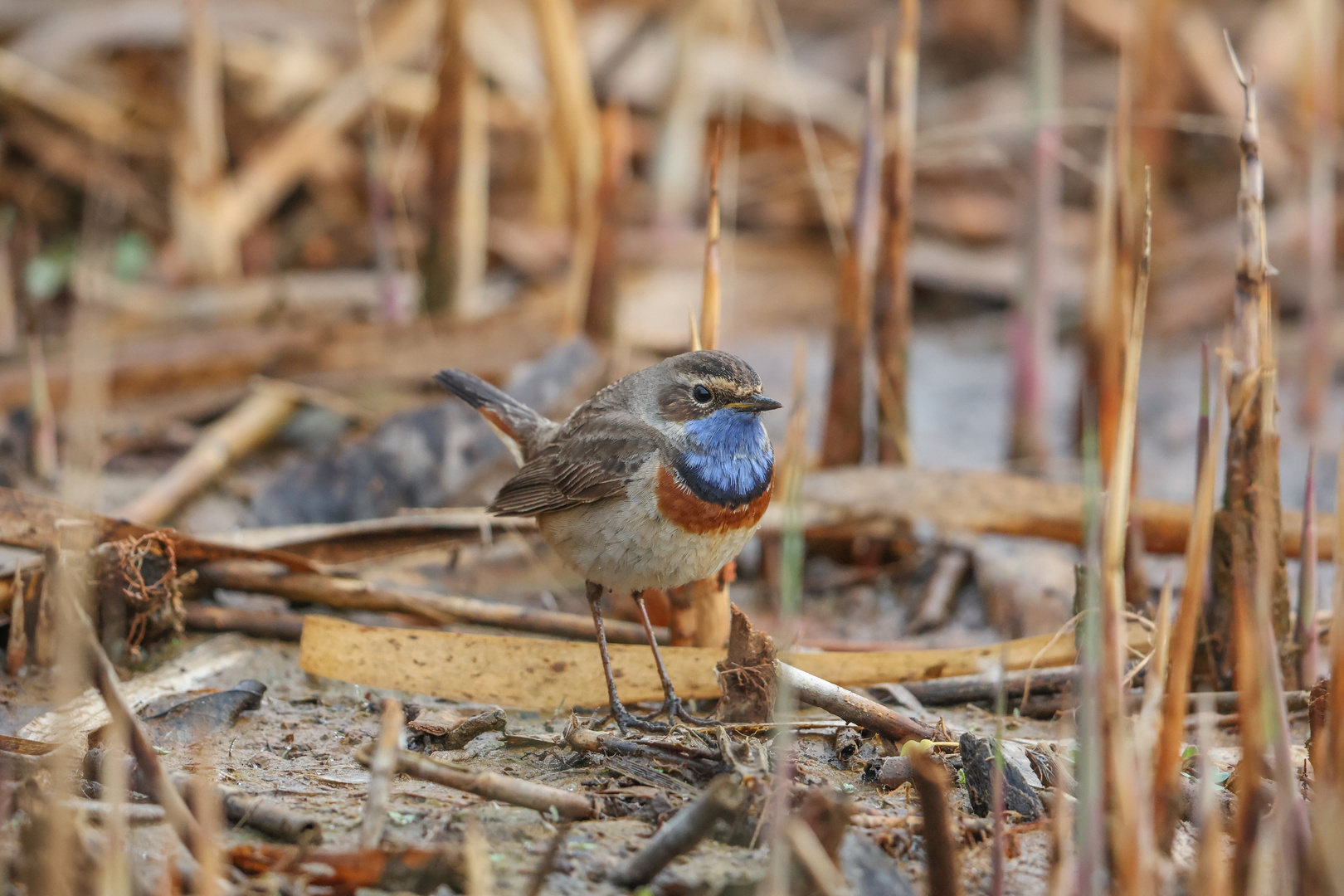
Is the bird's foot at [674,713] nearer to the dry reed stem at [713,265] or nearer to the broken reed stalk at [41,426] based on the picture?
the dry reed stem at [713,265]

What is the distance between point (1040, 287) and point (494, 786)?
13.8 ft

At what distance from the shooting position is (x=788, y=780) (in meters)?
2.93

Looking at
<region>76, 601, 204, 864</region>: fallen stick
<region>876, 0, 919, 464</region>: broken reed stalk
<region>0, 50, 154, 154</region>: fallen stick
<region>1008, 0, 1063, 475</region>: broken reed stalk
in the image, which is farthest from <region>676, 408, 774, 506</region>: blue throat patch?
<region>0, 50, 154, 154</region>: fallen stick

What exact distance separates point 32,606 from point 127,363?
9.06 ft

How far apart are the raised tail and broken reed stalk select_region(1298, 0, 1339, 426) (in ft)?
12.9

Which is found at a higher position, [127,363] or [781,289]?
[781,289]

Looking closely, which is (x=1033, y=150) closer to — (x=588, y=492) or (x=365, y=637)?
(x=588, y=492)

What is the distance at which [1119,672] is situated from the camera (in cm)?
235

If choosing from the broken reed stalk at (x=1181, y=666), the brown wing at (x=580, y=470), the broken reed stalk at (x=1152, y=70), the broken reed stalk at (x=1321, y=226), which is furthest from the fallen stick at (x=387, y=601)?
the broken reed stalk at (x=1321, y=226)

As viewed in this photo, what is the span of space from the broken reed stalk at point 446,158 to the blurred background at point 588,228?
2cm

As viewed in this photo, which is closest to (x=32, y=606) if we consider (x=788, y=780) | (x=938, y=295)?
(x=788, y=780)

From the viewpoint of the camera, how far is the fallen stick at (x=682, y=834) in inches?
98.0

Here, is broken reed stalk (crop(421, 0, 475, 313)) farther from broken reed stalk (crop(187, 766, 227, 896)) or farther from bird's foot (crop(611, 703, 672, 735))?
broken reed stalk (crop(187, 766, 227, 896))

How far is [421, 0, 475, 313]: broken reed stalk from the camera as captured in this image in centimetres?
628
